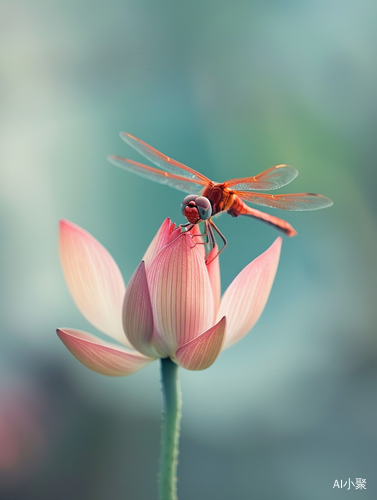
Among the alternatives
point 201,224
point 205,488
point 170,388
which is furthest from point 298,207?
point 205,488

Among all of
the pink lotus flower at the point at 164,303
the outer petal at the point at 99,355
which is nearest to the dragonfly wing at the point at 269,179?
the pink lotus flower at the point at 164,303

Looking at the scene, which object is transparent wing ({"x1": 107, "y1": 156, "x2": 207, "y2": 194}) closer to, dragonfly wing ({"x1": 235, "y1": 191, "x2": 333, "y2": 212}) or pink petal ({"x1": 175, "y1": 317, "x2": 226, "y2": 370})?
dragonfly wing ({"x1": 235, "y1": 191, "x2": 333, "y2": 212})

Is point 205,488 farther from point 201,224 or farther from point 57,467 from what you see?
point 201,224

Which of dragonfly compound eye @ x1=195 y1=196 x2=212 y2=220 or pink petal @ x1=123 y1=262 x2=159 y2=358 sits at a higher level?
dragonfly compound eye @ x1=195 y1=196 x2=212 y2=220

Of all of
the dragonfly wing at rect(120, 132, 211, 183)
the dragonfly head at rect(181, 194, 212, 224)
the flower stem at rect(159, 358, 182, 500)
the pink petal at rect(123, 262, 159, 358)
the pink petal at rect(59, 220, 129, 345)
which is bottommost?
the flower stem at rect(159, 358, 182, 500)

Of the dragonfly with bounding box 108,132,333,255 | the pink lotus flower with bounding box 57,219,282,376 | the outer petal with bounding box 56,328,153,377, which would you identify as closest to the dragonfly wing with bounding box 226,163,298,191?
the dragonfly with bounding box 108,132,333,255

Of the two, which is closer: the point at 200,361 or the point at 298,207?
the point at 200,361
